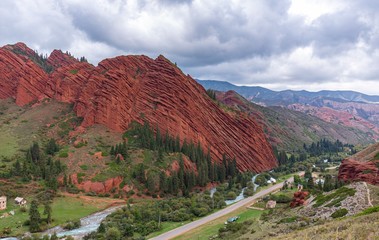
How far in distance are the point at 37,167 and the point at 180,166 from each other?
129 ft

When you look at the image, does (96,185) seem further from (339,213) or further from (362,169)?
(339,213)

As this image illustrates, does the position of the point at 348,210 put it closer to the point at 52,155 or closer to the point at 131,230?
the point at 131,230

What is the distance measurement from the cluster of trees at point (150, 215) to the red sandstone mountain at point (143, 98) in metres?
42.9

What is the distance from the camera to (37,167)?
8819 cm

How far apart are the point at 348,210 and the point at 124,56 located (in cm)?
10812

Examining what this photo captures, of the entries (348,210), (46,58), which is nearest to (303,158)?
(348,210)

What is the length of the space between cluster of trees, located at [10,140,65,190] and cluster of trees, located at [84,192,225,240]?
75.7 feet

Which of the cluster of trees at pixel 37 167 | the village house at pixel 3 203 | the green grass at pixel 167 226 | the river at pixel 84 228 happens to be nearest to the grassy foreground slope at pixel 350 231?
the green grass at pixel 167 226

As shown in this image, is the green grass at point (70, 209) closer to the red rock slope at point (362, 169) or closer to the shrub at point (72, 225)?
the shrub at point (72, 225)

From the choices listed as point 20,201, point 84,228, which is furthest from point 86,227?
point 20,201

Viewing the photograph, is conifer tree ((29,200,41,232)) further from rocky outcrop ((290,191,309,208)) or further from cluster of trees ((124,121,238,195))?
rocky outcrop ((290,191,309,208))

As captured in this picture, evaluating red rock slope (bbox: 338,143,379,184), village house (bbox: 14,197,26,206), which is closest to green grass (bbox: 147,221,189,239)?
village house (bbox: 14,197,26,206)

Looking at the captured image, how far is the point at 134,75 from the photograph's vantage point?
130875mm

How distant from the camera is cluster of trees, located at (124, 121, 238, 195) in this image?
9188 centimetres
